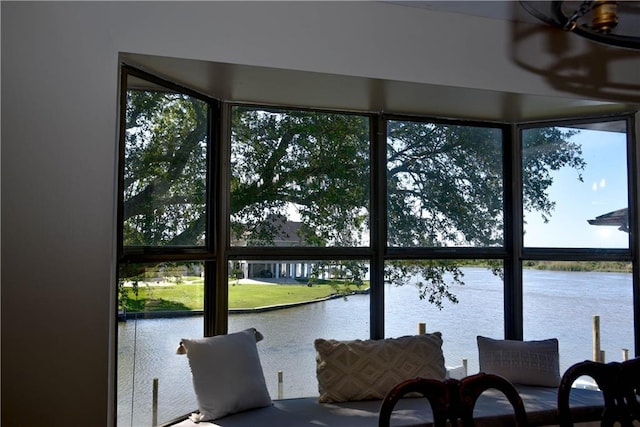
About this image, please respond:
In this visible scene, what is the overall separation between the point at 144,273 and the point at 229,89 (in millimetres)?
1042

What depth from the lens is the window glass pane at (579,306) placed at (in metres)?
3.67

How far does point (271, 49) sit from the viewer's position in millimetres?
2688

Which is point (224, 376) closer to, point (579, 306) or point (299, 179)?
point (299, 179)

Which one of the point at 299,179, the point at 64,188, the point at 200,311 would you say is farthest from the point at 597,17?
the point at 200,311

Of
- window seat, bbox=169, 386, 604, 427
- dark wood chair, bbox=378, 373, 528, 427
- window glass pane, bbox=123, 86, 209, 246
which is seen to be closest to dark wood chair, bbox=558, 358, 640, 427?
dark wood chair, bbox=378, 373, 528, 427

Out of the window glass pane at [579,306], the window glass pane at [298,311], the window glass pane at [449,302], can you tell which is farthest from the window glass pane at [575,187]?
the window glass pane at [298,311]

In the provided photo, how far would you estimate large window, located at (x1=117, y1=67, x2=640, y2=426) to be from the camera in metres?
2.89

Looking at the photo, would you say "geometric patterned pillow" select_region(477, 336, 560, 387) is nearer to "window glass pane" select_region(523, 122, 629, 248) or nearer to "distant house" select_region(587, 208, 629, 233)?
"window glass pane" select_region(523, 122, 629, 248)

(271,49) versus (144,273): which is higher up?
(271,49)

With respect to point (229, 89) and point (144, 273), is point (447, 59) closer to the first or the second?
point (229, 89)

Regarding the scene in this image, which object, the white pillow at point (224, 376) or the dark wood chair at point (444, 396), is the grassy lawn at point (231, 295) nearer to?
the white pillow at point (224, 376)

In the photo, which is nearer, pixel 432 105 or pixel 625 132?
pixel 432 105

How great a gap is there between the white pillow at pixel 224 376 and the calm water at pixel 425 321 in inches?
7.2

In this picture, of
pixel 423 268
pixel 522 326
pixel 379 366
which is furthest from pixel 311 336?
pixel 522 326
